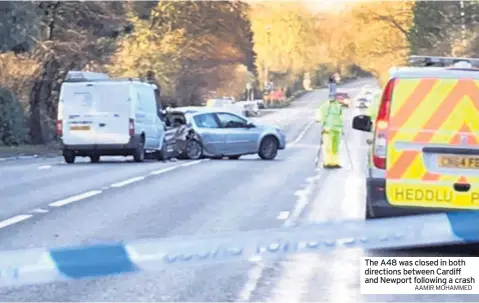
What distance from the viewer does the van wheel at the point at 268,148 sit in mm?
31545

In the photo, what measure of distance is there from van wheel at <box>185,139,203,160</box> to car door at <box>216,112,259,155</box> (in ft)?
2.35

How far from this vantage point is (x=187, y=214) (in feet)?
48.2

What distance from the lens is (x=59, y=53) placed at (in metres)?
44.0

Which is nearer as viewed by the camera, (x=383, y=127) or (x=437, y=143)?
(x=437, y=143)

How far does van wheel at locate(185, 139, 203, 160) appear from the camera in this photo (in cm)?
3117

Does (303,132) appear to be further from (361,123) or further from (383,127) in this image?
(383,127)

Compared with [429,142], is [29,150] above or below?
below

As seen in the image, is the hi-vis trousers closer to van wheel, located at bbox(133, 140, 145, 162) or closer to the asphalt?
the asphalt

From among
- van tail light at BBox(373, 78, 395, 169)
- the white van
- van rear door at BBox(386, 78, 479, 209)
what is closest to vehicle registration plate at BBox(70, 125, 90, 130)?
the white van

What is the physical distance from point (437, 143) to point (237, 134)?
20.6m

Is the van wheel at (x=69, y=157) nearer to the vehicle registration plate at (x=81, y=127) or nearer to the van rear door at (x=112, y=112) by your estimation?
the vehicle registration plate at (x=81, y=127)

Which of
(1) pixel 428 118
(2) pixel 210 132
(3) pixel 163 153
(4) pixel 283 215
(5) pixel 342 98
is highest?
(1) pixel 428 118

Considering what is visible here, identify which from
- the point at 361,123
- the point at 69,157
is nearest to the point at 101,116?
the point at 69,157

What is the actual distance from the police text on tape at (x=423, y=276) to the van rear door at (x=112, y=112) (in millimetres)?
20216
